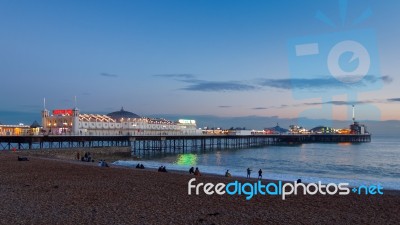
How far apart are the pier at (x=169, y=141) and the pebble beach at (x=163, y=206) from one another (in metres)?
32.9

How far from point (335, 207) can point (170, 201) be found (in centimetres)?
508

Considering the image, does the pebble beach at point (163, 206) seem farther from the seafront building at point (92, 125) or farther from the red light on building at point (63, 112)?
the red light on building at point (63, 112)

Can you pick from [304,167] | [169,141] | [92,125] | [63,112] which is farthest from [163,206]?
[169,141]

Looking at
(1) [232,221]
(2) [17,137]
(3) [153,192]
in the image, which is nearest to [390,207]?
(1) [232,221]

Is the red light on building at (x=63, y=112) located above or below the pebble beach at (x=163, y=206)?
above

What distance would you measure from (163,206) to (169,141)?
84.8 m

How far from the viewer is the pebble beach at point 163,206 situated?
959cm

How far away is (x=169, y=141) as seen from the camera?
314 ft

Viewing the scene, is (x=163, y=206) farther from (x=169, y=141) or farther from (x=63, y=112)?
(x=169, y=141)

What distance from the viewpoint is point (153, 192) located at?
13969 mm

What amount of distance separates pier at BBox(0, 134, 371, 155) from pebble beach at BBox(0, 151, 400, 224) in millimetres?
32938

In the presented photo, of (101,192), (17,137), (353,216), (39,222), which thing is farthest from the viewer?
(17,137)

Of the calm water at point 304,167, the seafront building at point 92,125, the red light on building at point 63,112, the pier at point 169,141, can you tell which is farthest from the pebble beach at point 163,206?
the red light on building at point 63,112

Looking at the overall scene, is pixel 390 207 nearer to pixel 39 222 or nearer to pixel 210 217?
pixel 210 217
